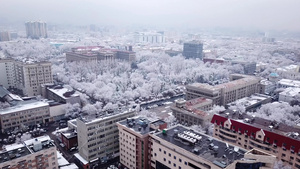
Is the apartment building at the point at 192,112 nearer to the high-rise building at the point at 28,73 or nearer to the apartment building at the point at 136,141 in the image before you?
the apartment building at the point at 136,141

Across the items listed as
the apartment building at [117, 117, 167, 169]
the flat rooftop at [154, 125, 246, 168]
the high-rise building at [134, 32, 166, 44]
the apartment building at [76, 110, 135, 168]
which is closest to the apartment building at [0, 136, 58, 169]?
the apartment building at [76, 110, 135, 168]

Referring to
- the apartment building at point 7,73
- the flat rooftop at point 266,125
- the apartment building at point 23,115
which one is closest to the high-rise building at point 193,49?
the apartment building at point 7,73

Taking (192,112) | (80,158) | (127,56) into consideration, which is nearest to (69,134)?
(80,158)

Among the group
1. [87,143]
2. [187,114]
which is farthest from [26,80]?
[187,114]

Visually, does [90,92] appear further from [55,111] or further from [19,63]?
[19,63]

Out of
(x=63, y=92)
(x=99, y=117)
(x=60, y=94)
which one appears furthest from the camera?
(x=63, y=92)

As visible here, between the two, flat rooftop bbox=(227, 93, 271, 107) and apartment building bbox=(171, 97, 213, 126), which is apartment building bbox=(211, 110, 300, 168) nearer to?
apartment building bbox=(171, 97, 213, 126)

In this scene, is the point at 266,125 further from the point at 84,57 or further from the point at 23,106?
the point at 84,57
